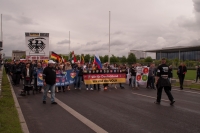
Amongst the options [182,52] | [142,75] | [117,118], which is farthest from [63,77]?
[182,52]

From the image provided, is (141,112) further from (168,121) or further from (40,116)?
(40,116)

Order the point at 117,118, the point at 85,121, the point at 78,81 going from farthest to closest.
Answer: the point at 78,81 < the point at 117,118 < the point at 85,121

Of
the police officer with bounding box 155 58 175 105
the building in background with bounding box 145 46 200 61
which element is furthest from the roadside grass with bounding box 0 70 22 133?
the building in background with bounding box 145 46 200 61

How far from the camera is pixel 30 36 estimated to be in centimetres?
1274

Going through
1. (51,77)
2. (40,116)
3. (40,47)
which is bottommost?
(40,116)

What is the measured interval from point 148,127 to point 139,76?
11944mm

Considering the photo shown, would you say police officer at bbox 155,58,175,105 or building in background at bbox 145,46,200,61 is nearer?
police officer at bbox 155,58,175,105

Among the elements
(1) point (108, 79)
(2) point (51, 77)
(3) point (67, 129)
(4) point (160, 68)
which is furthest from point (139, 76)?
(3) point (67, 129)

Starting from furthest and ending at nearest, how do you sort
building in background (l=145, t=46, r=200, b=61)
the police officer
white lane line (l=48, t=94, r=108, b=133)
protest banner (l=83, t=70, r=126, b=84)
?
building in background (l=145, t=46, r=200, b=61), protest banner (l=83, t=70, r=126, b=84), the police officer, white lane line (l=48, t=94, r=108, b=133)

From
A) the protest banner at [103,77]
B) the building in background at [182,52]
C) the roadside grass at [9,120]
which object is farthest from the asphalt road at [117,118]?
the building in background at [182,52]

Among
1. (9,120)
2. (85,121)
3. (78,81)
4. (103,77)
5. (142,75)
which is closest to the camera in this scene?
(9,120)

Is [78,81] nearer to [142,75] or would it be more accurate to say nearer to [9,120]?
[142,75]

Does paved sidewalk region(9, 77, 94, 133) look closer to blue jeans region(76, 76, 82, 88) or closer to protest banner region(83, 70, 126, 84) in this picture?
blue jeans region(76, 76, 82, 88)

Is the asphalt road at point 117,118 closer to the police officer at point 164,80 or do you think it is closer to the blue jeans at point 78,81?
the police officer at point 164,80
